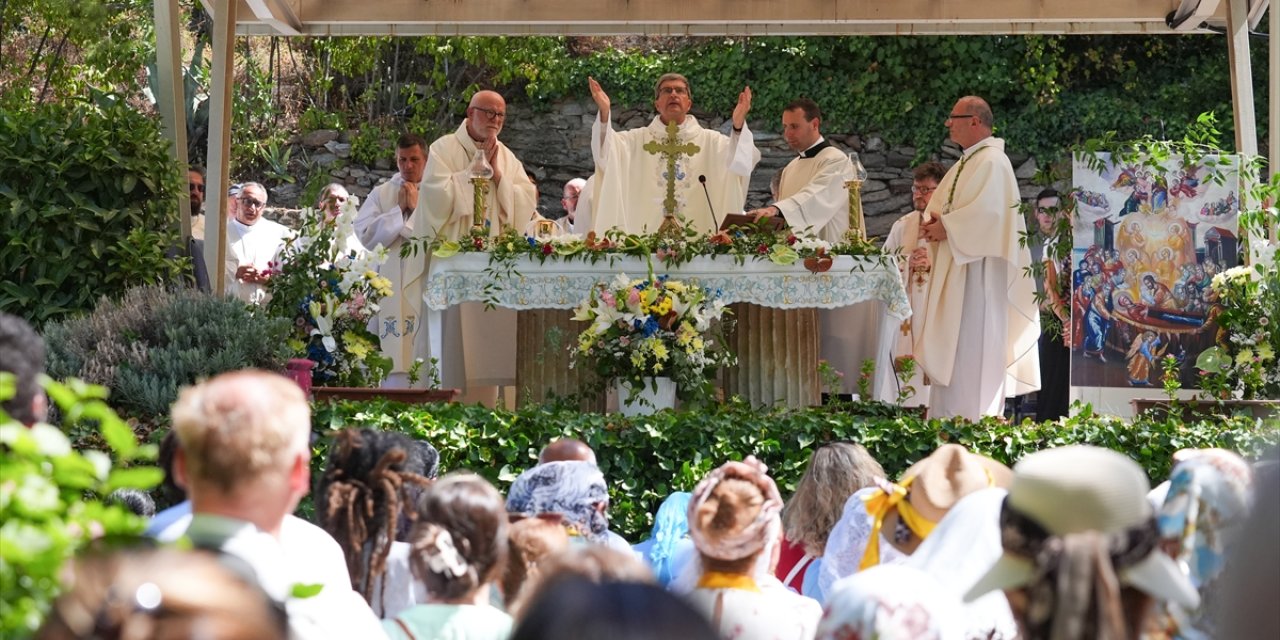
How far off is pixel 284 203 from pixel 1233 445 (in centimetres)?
1332

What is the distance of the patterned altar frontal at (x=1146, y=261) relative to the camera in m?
9.44

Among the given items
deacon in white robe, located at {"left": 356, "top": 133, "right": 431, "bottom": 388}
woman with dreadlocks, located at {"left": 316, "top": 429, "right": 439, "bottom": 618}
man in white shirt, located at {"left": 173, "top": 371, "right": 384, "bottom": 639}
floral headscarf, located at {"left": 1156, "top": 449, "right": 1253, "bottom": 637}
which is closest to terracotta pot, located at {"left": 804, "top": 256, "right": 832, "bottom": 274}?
deacon in white robe, located at {"left": 356, "top": 133, "right": 431, "bottom": 388}

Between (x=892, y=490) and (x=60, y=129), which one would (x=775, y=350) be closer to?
(x=60, y=129)

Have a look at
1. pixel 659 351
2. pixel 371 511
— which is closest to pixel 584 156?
pixel 659 351

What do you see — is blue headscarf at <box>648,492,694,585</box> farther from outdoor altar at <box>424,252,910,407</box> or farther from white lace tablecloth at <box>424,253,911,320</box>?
white lace tablecloth at <box>424,253,911,320</box>

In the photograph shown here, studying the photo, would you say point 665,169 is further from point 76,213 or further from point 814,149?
point 76,213

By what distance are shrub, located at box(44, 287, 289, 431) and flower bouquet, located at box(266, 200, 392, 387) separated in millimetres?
731

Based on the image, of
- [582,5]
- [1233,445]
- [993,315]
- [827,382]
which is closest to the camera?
[1233,445]

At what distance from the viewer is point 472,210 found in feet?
36.8

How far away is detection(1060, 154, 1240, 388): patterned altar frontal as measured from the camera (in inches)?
372

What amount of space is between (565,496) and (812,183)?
22.9ft

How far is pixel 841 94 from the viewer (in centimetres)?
1905

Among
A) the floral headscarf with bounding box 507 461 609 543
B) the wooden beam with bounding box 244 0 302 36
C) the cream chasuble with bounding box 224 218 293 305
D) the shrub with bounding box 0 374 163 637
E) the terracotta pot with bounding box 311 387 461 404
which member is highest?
the wooden beam with bounding box 244 0 302 36

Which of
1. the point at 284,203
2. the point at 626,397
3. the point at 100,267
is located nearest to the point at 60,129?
the point at 100,267
